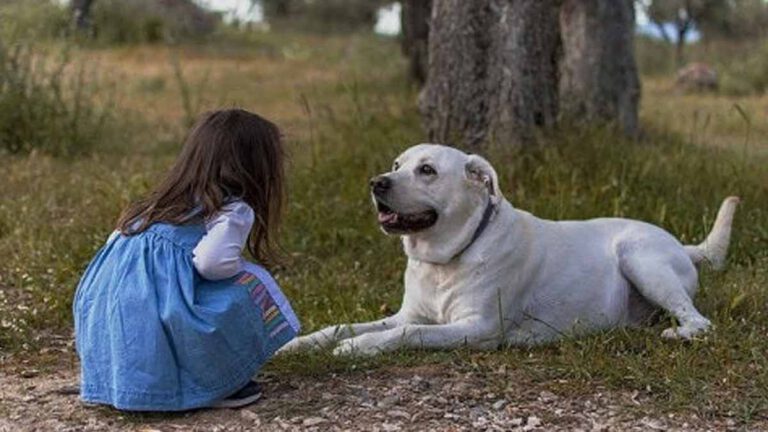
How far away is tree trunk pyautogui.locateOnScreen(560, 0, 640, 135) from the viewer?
9766 millimetres

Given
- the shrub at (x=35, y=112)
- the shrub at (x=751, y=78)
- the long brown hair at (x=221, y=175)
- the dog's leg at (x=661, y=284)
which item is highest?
the long brown hair at (x=221, y=175)

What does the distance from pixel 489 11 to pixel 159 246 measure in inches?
149

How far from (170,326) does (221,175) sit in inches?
22.8

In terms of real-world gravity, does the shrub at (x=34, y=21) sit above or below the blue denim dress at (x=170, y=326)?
above

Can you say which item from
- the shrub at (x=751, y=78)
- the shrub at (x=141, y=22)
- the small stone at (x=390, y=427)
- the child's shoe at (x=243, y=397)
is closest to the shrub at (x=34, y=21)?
the shrub at (x=141, y=22)

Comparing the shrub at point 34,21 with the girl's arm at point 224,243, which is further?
the shrub at point 34,21

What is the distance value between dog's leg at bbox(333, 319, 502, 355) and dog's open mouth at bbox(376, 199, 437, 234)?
0.40m

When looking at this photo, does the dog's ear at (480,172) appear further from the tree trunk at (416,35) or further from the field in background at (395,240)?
the tree trunk at (416,35)

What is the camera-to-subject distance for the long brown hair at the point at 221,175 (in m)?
4.30

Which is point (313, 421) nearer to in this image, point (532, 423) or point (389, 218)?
point (532, 423)

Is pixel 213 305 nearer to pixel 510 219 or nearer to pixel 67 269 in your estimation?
pixel 510 219

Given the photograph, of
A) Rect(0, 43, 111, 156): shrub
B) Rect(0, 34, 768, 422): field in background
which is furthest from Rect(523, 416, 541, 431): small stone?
Rect(0, 43, 111, 156): shrub

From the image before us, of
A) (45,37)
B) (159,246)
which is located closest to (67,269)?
(159,246)

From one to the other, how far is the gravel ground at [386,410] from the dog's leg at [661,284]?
2.81ft
